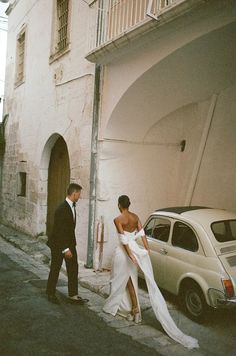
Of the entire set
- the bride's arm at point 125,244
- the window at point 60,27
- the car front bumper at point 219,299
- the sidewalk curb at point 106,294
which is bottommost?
the sidewalk curb at point 106,294

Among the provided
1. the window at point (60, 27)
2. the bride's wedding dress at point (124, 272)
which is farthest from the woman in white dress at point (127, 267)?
the window at point (60, 27)

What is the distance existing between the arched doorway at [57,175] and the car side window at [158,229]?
158 inches

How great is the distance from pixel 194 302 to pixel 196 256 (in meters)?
0.64

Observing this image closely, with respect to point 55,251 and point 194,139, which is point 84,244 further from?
point 194,139

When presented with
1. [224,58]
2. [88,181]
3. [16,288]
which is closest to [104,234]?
[88,181]

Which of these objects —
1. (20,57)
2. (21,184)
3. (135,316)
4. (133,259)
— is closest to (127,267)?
(133,259)

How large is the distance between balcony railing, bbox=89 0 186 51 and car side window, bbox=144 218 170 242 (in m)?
3.17

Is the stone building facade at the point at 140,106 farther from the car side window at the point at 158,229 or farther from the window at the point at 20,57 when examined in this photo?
the window at the point at 20,57

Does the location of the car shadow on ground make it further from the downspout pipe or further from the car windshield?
the downspout pipe

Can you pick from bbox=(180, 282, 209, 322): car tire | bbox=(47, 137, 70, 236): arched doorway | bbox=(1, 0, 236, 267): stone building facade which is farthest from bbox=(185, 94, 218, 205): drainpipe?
bbox=(47, 137, 70, 236): arched doorway

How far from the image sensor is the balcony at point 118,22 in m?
6.09

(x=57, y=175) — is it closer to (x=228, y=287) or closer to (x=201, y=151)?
(x=201, y=151)

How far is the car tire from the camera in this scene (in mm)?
5301

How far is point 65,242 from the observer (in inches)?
229
